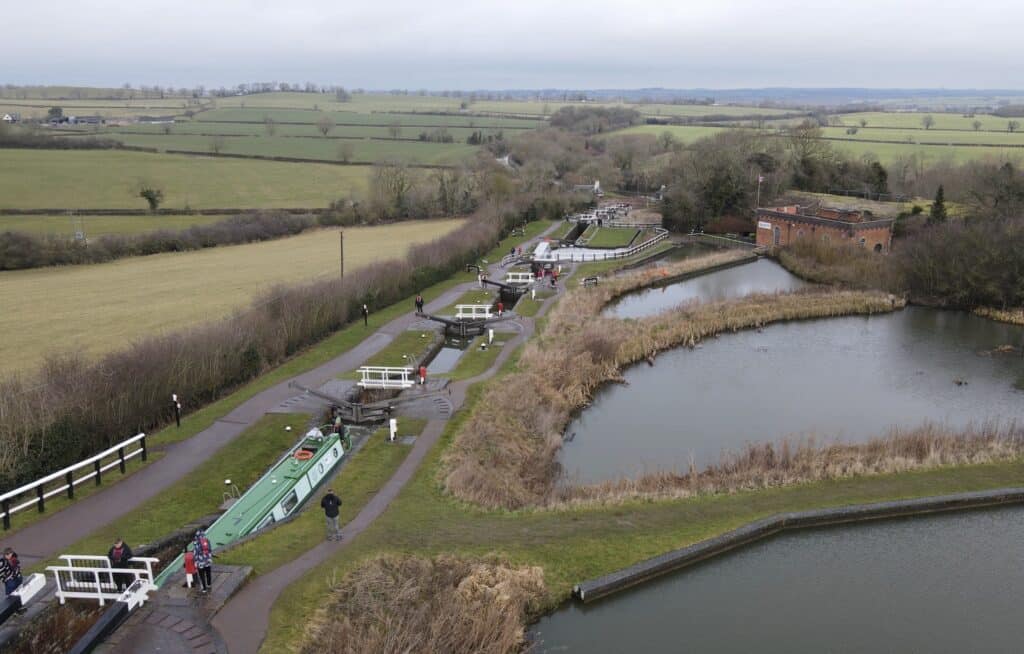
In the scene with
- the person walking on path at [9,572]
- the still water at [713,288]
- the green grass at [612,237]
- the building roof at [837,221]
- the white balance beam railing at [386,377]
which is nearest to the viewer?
the person walking on path at [9,572]

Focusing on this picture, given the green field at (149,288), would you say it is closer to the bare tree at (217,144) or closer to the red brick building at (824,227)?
the red brick building at (824,227)

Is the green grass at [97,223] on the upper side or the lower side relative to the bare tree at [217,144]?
lower

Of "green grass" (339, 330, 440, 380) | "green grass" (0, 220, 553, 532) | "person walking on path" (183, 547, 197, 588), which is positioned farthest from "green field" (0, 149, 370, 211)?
"person walking on path" (183, 547, 197, 588)

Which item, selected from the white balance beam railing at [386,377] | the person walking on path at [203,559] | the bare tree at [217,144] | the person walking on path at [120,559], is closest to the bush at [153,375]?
the white balance beam railing at [386,377]

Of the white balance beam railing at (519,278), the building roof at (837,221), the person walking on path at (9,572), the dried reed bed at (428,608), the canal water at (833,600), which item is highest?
the building roof at (837,221)

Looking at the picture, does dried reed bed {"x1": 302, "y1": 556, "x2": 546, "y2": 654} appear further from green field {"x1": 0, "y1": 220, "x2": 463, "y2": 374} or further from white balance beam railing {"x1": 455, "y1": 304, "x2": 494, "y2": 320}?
white balance beam railing {"x1": 455, "y1": 304, "x2": 494, "y2": 320}

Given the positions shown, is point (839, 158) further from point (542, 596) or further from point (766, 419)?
point (542, 596)

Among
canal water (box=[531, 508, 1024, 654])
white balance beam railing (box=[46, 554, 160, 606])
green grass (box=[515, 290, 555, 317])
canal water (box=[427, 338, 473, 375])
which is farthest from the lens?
green grass (box=[515, 290, 555, 317])

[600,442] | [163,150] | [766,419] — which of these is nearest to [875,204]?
[766,419]

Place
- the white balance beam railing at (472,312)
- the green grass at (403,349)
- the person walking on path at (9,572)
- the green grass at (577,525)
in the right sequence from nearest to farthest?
the person walking on path at (9,572) → the green grass at (577,525) → the green grass at (403,349) → the white balance beam railing at (472,312)
